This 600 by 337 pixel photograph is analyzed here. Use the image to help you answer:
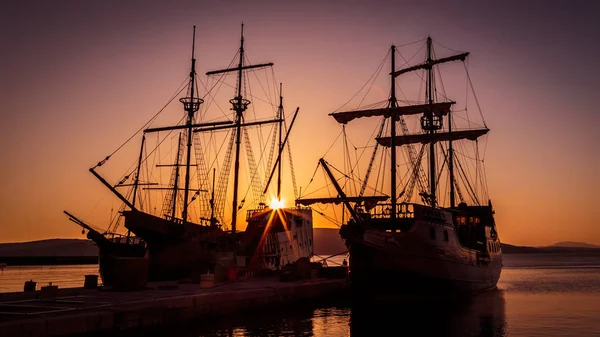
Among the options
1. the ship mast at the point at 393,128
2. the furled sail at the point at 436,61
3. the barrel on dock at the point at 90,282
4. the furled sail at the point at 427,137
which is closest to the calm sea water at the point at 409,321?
Result: the ship mast at the point at 393,128

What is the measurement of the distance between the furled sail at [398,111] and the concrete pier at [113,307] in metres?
21.3

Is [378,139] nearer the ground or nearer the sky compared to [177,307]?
nearer the sky

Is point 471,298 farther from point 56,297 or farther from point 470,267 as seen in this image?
point 56,297

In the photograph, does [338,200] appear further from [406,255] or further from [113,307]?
[113,307]

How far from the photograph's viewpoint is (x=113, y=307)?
72.8 feet

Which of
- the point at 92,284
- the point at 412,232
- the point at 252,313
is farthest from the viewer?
the point at 412,232

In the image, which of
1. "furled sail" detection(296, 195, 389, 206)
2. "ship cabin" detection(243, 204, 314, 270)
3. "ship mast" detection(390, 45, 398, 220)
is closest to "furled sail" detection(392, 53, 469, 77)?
"ship mast" detection(390, 45, 398, 220)

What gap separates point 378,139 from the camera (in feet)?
185

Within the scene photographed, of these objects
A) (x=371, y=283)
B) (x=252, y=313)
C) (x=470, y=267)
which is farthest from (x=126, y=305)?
(x=470, y=267)

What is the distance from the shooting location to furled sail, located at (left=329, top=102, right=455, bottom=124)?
4950cm

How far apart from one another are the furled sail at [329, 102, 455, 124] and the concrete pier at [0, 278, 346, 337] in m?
21.3

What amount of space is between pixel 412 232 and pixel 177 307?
20616 millimetres

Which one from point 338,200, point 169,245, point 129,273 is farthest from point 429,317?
point 169,245

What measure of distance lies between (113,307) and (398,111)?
33934mm
